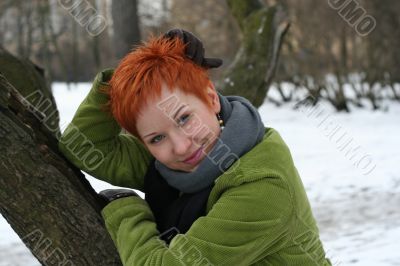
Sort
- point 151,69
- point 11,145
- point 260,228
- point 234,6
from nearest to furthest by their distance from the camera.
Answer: point 260,228 → point 151,69 → point 11,145 → point 234,6

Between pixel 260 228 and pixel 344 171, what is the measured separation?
6049 mm

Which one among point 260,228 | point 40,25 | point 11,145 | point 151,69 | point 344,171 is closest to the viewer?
point 260,228

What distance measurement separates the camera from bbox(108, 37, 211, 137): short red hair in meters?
1.55

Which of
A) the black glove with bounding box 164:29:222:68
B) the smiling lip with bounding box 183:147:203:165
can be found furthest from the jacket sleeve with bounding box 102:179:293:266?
the black glove with bounding box 164:29:222:68

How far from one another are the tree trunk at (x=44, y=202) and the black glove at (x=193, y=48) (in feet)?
1.77

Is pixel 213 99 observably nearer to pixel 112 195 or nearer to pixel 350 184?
pixel 112 195

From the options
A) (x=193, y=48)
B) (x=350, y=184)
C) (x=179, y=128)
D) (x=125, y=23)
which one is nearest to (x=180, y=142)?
(x=179, y=128)

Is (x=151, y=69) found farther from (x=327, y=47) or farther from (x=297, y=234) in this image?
(x=327, y=47)

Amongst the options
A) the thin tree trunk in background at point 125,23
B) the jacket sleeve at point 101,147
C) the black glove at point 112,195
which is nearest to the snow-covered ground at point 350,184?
the thin tree trunk in background at point 125,23

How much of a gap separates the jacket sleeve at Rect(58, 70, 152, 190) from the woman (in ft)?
0.57

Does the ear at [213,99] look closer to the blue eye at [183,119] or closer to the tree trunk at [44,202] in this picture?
the blue eye at [183,119]

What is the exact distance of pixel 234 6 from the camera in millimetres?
4449

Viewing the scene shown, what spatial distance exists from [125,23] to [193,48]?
7.03m

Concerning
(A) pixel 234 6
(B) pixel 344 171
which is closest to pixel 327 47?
(B) pixel 344 171
